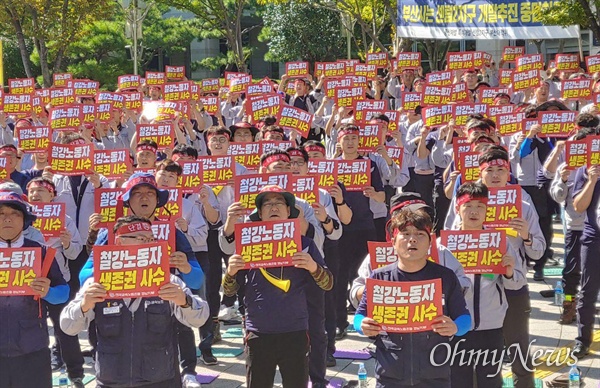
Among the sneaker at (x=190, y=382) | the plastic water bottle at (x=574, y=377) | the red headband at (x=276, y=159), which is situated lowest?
the sneaker at (x=190, y=382)

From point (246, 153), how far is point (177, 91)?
587 cm

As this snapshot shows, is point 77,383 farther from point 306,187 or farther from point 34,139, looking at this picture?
point 34,139

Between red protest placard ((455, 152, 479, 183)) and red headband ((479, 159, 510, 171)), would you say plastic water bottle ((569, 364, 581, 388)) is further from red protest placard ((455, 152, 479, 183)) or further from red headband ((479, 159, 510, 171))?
red protest placard ((455, 152, 479, 183))

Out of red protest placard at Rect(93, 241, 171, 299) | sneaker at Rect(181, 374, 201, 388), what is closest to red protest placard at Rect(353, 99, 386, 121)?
sneaker at Rect(181, 374, 201, 388)

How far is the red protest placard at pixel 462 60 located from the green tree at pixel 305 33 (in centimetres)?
1972

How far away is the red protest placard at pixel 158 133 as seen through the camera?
498 inches

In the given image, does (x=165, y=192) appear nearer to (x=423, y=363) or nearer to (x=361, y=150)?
(x=423, y=363)

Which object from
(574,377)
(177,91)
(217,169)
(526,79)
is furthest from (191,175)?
(526,79)

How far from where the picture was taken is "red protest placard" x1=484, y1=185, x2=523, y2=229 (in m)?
7.33

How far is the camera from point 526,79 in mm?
16828

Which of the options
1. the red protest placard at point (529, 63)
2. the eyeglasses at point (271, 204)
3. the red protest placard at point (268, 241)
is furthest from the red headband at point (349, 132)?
the red protest placard at point (529, 63)

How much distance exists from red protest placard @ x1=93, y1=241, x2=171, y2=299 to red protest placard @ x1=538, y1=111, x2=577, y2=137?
7481mm

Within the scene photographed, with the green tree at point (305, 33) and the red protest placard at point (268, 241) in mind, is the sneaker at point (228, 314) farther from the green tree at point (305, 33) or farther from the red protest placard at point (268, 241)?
the green tree at point (305, 33)

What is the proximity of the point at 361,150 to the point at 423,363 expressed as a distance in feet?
18.3
